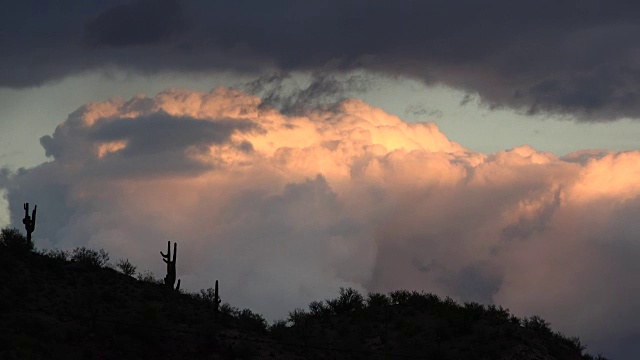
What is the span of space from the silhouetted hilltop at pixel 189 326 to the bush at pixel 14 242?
0.11m

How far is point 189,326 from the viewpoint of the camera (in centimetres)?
9250

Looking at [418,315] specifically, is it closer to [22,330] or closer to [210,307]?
[210,307]

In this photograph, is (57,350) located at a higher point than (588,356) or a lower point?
lower

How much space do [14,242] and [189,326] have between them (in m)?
18.0

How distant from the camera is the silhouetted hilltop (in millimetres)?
83750

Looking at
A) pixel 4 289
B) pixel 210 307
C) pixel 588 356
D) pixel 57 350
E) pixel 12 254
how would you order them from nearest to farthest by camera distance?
pixel 57 350 → pixel 4 289 → pixel 12 254 → pixel 210 307 → pixel 588 356

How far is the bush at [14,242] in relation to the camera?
316 feet

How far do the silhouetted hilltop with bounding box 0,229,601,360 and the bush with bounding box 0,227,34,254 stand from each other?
0.35 feet

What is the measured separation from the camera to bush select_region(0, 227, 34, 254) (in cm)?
9644

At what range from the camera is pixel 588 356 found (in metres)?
108

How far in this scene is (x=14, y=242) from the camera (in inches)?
3814

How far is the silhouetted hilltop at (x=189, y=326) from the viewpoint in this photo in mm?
83750

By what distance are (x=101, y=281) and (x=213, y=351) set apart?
14321 millimetres

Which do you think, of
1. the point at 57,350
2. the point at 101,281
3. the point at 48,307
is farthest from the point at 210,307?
the point at 57,350
